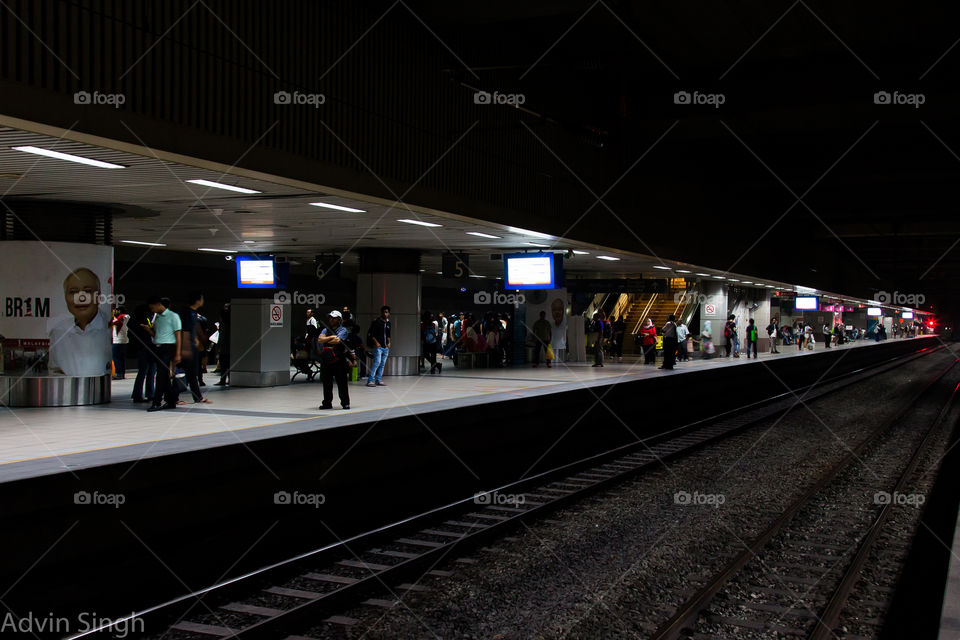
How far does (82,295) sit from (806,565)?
10.0m

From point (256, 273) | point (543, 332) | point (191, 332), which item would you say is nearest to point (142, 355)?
point (191, 332)

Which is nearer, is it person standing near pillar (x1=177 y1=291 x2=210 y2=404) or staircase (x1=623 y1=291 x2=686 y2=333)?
person standing near pillar (x1=177 y1=291 x2=210 y2=404)

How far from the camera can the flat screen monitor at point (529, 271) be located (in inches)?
786

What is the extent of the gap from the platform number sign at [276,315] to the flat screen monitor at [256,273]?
6.61 ft

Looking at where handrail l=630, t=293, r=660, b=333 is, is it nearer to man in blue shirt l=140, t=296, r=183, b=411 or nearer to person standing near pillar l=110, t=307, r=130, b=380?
person standing near pillar l=110, t=307, r=130, b=380

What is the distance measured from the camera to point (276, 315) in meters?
17.3

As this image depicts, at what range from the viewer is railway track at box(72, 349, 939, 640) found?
19.9ft

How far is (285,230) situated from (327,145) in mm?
5495

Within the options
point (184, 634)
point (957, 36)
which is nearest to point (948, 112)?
point (957, 36)

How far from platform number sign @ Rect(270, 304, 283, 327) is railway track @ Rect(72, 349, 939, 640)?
23.8 feet

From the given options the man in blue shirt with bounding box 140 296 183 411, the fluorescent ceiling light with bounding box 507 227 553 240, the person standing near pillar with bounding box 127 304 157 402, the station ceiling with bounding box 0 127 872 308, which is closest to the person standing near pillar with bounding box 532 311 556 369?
the station ceiling with bounding box 0 127 872 308

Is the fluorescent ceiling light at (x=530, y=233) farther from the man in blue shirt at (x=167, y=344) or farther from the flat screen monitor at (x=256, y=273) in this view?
the man in blue shirt at (x=167, y=344)

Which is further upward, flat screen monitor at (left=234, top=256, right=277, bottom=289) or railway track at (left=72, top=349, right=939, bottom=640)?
flat screen monitor at (left=234, top=256, right=277, bottom=289)

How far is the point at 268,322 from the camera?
17.1 meters
